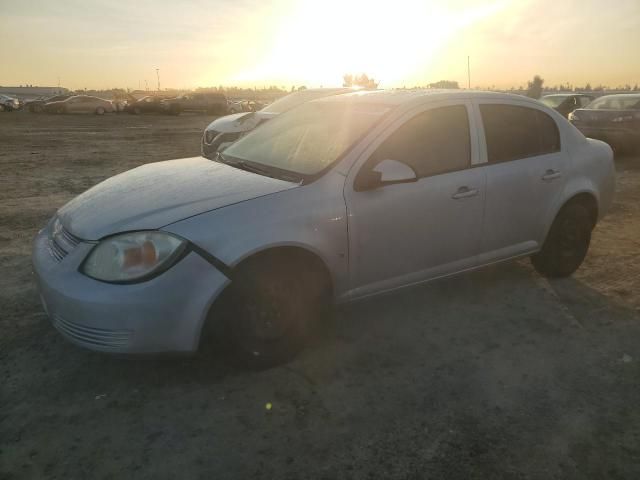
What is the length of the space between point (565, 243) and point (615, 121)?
32.9ft

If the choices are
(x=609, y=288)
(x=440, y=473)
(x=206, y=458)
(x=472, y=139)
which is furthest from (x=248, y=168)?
(x=609, y=288)

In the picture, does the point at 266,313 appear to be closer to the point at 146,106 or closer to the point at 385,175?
the point at 385,175

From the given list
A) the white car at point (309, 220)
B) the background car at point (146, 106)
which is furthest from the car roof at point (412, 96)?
the background car at point (146, 106)

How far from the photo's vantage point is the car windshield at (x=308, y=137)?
3.52 metres

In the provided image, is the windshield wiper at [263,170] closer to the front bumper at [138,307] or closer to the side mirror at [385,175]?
the side mirror at [385,175]

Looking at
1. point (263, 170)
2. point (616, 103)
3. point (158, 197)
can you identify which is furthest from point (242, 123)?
point (616, 103)

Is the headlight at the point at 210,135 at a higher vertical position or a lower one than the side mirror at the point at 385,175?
higher

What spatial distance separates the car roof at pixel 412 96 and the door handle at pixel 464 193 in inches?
27.1

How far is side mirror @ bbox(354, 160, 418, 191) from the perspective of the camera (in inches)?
128

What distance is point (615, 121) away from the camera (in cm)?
1280

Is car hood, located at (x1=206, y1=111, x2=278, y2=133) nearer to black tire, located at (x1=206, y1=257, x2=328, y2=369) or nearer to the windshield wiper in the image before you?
the windshield wiper

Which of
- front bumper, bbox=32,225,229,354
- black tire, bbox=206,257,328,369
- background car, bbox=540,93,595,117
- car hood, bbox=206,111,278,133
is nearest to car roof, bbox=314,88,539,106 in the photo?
black tire, bbox=206,257,328,369

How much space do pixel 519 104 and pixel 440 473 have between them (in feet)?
10.1

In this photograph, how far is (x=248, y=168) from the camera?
3.70m
